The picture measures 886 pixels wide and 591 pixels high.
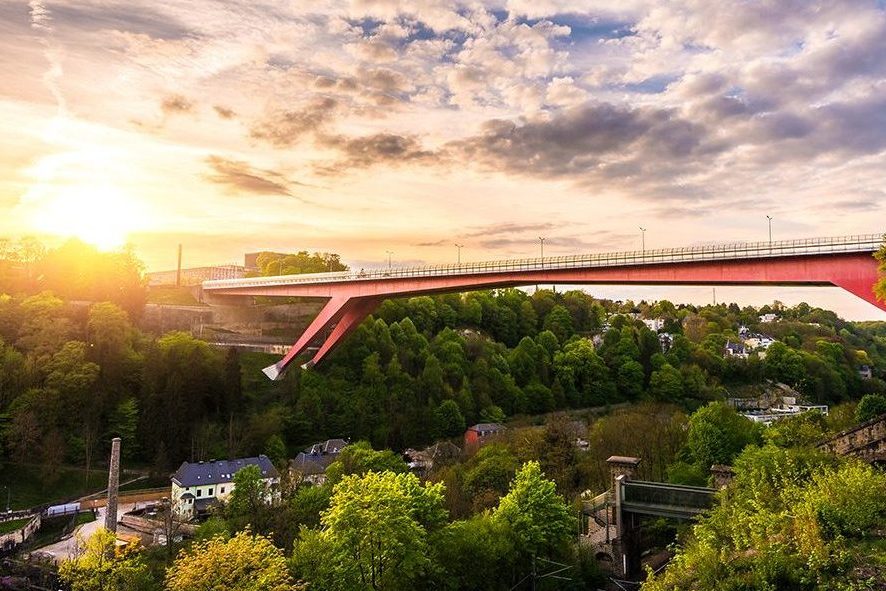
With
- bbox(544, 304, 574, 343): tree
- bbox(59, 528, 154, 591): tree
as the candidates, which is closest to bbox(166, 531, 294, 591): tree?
bbox(59, 528, 154, 591): tree

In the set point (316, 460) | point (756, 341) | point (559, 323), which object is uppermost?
point (559, 323)

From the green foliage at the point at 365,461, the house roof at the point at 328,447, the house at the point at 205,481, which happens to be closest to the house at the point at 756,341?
the house roof at the point at 328,447

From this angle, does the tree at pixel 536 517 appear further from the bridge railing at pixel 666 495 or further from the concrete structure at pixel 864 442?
the concrete structure at pixel 864 442

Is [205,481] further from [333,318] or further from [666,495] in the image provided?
[666,495]

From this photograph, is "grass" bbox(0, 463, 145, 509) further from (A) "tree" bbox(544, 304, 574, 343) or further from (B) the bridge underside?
(A) "tree" bbox(544, 304, 574, 343)

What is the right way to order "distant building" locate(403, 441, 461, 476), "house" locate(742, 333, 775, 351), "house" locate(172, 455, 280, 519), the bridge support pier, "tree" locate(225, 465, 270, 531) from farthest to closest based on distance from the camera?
1. "house" locate(742, 333, 775, 351)
2. the bridge support pier
3. "distant building" locate(403, 441, 461, 476)
4. "house" locate(172, 455, 280, 519)
5. "tree" locate(225, 465, 270, 531)

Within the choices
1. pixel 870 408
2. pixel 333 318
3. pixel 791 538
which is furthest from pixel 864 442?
pixel 333 318
